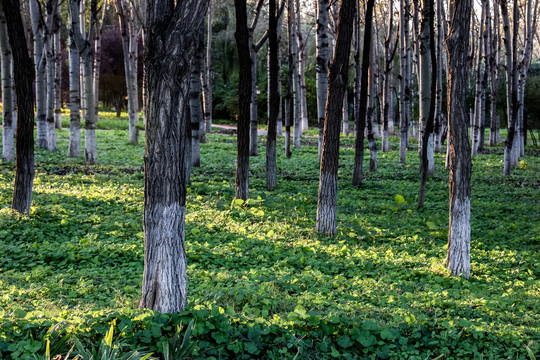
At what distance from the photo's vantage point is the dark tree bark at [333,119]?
7691 mm

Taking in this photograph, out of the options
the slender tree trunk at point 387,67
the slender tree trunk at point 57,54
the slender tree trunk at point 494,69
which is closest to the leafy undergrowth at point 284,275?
the slender tree trunk at point 387,67

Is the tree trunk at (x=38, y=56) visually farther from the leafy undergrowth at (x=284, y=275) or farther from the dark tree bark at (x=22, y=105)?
the dark tree bark at (x=22, y=105)

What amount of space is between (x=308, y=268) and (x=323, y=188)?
201 cm

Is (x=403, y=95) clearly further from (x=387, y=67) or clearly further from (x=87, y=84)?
(x=87, y=84)

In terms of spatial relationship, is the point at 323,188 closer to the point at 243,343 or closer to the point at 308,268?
the point at 308,268

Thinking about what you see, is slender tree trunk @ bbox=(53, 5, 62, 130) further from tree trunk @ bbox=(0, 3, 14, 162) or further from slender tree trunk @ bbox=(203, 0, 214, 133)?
slender tree trunk @ bbox=(203, 0, 214, 133)

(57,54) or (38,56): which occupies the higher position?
(57,54)

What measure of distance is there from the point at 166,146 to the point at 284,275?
2.28m

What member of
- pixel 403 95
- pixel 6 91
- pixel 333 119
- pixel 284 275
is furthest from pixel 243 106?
pixel 403 95

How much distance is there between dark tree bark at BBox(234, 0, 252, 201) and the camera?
9.44m

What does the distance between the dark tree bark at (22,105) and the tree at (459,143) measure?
6.21 metres

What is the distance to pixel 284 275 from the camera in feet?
19.5

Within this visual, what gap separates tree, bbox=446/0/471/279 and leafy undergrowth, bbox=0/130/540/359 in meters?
0.32

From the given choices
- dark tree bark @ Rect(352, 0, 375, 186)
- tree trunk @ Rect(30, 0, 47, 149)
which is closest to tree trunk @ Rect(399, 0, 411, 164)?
dark tree bark @ Rect(352, 0, 375, 186)
